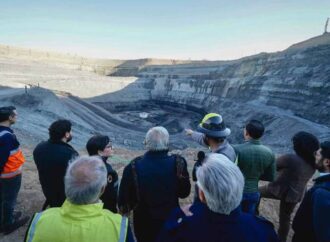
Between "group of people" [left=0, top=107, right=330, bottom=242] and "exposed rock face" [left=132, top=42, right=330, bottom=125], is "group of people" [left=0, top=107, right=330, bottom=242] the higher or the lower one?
the higher one

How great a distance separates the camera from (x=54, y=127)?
396 cm

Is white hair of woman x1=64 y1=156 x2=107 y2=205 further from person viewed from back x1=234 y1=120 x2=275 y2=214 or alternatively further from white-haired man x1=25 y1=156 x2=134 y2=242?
person viewed from back x1=234 y1=120 x2=275 y2=214

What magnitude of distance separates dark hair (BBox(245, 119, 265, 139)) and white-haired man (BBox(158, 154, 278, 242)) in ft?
7.23

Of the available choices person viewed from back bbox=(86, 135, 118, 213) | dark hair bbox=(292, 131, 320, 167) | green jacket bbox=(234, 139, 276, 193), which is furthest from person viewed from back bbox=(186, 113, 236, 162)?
person viewed from back bbox=(86, 135, 118, 213)

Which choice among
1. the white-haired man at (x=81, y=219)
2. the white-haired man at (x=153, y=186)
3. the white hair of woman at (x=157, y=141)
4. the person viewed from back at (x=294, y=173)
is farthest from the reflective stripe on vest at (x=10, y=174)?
the person viewed from back at (x=294, y=173)

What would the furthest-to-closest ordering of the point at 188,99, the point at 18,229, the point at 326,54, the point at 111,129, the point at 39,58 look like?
the point at 39,58, the point at 188,99, the point at 111,129, the point at 326,54, the point at 18,229

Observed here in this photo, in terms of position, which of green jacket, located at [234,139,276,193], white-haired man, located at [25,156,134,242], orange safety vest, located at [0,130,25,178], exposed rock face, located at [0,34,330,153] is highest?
white-haired man, located at [25,156,134,242]

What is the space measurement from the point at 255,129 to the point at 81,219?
2.81 meters

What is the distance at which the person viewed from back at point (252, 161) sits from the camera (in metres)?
3.91

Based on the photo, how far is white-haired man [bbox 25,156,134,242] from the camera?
1949 millimetres

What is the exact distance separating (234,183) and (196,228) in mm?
393

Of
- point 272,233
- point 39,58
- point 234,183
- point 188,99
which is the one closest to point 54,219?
point 234,183

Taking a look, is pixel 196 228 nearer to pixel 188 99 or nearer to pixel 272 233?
pixel 272 233

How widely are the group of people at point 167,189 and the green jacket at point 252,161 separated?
0.05ft
